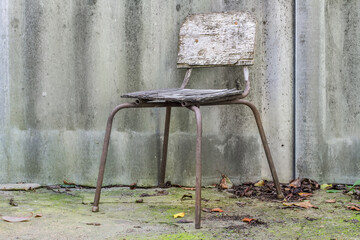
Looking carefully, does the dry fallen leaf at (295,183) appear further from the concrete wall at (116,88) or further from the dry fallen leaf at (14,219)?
the dry fallen leaf at (14,219)

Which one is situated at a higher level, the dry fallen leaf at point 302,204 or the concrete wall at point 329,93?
the concrete wall at point 329,93

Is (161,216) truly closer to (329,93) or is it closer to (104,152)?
(104,152)

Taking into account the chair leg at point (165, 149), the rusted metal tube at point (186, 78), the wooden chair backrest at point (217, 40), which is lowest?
the chair leg at point (165, 149)

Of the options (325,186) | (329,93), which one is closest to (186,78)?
(329,93)

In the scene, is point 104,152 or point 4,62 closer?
point 104,152

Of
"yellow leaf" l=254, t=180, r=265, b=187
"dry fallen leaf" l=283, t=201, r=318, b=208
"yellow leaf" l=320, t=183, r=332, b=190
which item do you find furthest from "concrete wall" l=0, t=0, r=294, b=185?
"dry fallen leaf" l=283, t=201, r=318, b=208

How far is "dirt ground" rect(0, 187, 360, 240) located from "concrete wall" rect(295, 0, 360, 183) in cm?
30

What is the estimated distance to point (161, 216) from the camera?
91.0 inches

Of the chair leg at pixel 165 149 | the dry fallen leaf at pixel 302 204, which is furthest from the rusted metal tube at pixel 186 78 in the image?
the dry fallen leaf at pixel 302 204

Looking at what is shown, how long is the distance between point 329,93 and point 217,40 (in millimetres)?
845

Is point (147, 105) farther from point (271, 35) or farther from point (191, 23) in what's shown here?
point (271, 35)

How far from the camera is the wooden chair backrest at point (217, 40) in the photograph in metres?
2.79

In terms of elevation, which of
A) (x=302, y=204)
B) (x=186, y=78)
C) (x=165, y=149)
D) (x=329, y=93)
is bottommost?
(x=302, y=204)

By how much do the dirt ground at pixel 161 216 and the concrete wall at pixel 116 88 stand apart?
23 centimetres
